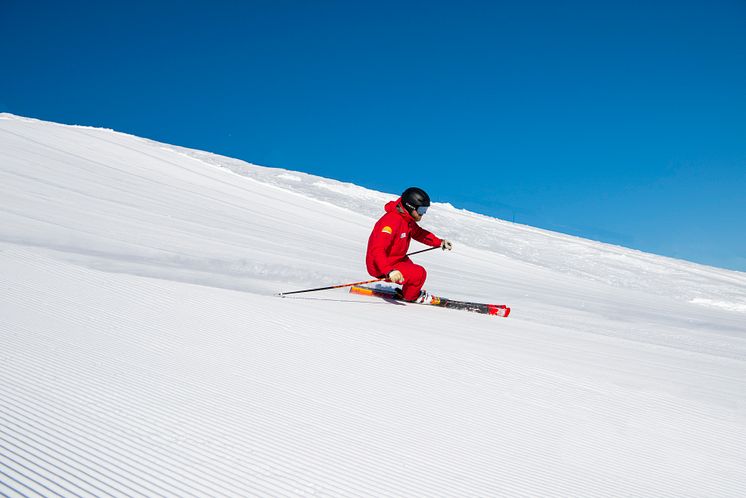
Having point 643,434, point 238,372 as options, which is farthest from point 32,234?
point 643,434

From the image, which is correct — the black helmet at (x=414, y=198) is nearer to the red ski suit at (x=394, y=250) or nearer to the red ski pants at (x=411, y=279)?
the red ski suit at (x=394, y=250)

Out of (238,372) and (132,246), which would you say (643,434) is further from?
(132,246)

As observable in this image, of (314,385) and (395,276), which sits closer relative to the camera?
(314,385)

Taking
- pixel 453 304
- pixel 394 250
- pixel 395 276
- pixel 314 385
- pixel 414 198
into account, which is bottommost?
pixel 314 385

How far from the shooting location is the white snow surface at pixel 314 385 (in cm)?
213

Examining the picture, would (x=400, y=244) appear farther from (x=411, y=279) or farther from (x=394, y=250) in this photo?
(x=411, y=279)

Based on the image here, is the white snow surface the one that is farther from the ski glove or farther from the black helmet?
the black helmet

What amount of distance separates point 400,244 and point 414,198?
571 mm

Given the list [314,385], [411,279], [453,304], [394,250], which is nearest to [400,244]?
[394,250]

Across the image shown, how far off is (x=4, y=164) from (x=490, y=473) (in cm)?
1291

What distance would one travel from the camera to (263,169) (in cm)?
2278

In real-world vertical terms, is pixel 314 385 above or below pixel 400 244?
below

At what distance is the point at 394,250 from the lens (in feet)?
20.5

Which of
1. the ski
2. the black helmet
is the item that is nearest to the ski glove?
the ski
